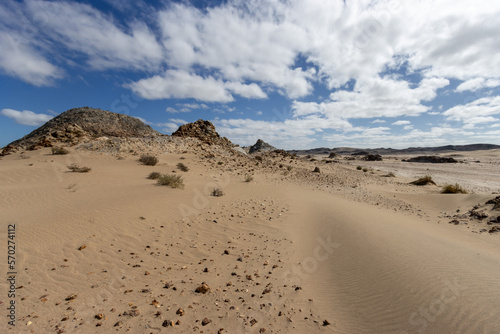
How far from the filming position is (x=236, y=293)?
3365 millimetres

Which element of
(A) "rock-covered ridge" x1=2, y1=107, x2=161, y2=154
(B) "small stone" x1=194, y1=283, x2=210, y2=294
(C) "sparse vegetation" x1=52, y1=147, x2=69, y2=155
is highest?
(A) "rock-covered ridge" x1=2, y1=107, x2=161, y2=154

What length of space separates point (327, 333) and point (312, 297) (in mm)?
644

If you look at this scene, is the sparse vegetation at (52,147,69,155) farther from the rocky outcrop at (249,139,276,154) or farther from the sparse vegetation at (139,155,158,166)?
the rocky outcrop at (249,139,276,154)

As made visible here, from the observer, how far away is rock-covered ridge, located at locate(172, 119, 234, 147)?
2006cm

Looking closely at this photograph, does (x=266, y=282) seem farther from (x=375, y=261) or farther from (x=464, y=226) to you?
(x=464, y=226)

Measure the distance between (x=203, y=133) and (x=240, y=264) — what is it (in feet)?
59.6

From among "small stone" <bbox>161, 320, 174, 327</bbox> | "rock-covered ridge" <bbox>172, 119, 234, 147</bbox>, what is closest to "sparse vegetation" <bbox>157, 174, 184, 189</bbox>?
"small stone" <bbox>161, 320, 174, 327</bbox>

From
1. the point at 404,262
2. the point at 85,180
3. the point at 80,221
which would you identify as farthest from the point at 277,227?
the point at 85,180

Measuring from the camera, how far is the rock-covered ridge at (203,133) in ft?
65.8

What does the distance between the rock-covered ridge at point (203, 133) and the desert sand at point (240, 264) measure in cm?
1159

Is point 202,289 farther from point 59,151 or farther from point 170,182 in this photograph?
→ point 59,151

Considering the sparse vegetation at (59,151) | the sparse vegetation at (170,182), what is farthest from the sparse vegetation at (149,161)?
the sparse vegetation at (59,151)

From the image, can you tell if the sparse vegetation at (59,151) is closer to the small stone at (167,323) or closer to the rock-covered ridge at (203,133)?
the rock-covered ridge at (203,133)

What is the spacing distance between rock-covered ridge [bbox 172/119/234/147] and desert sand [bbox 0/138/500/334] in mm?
11586
